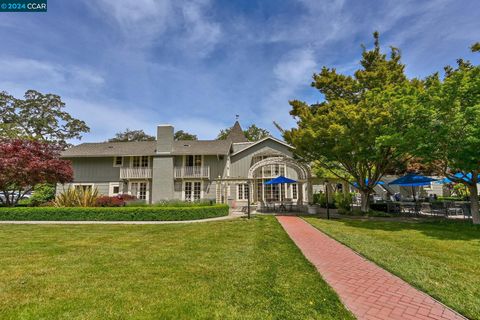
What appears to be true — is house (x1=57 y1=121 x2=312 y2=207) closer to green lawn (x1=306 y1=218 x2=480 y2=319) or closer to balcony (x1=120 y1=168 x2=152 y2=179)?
balcony (x1=120 y1=168 x2=152 y2=179)

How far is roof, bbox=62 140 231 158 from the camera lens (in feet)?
72.3

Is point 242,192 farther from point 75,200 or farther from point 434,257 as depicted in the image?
point 434,257

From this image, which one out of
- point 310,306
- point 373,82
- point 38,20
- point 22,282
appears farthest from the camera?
point 373,82

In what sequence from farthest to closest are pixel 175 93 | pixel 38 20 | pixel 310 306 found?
pixel 175 93 < pixel 38 20 < pixel 310 306

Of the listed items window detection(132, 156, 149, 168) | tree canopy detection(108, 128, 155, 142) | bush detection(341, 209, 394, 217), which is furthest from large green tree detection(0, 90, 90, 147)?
bush detection(341, 209, 394, 217)

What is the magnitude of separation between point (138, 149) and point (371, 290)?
22.5 metres

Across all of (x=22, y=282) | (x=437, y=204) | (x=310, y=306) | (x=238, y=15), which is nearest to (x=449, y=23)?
(x=238, y=15)

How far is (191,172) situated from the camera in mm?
22000

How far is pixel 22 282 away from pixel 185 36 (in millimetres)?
9800

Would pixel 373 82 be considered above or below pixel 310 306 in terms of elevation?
above

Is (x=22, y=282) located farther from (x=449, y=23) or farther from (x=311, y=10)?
(x=449, y=23)

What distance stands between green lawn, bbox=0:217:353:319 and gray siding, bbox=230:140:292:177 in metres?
16.2

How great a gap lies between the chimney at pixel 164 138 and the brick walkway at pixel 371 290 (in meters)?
17.9

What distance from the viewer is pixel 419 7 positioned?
9.72 metres
